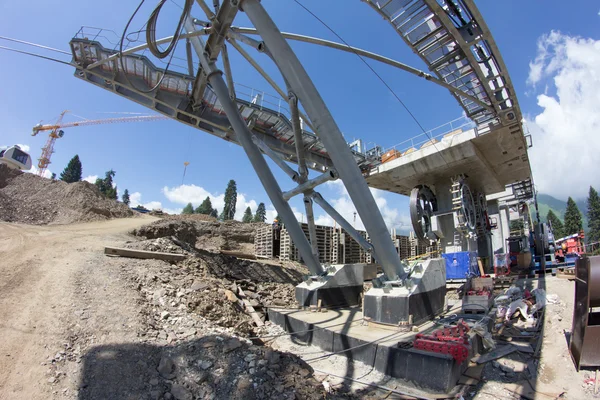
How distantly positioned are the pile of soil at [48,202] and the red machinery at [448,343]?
2204 cm

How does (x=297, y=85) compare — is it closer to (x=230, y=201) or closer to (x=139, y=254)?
(x=139, y=254)

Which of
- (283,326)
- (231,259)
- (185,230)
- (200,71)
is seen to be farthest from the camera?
(185,230)

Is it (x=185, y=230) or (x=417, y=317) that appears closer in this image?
(x=417, y=317)

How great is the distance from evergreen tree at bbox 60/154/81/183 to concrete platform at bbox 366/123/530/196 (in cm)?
8826

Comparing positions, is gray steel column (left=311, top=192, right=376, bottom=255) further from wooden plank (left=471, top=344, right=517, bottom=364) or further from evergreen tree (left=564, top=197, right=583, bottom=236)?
evergreen tree (left=564, top=197, right=583, bottom=236)

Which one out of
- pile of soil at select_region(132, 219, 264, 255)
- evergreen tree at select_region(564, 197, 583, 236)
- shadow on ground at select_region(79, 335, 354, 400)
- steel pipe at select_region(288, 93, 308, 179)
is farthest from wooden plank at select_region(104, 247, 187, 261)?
evergreen tree at select_region(564, 197, 583, 236)

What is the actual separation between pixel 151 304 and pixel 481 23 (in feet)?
42.2

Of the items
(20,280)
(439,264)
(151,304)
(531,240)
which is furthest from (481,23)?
(531,240)

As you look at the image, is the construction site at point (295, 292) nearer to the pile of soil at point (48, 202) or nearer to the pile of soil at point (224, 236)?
the pile of soil at point (48, 202)

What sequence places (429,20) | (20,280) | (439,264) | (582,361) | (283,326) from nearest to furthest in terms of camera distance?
1. (582,361)
2. (20,280)
3. (283,326)
4. (439,264)
5. (429,20)

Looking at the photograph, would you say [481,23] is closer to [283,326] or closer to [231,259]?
[283,326]

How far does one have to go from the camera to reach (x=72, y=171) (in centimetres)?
8094

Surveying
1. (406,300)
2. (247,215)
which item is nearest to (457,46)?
(406,300)

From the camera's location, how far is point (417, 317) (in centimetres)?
813
